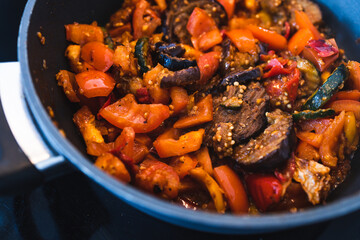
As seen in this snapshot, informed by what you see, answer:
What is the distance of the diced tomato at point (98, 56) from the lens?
253cm

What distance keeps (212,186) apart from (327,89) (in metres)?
1.20

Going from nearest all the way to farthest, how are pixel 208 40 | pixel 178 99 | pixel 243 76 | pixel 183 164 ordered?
pixel 183 164
pixel 178 99
pixel 243 76
pixel 208 40

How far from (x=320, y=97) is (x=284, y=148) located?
613 mm

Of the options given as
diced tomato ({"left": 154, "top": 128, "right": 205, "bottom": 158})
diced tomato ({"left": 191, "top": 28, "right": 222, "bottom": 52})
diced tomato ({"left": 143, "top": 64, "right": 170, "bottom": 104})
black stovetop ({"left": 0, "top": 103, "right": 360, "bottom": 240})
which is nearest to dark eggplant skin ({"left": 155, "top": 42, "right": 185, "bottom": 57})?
diced tomato ({"left": 143, "top": 64, "right": 170, "bottom": 104})

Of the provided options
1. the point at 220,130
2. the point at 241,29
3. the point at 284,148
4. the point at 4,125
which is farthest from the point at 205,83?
the point at 4,125

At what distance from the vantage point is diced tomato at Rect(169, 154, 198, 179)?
2.24 metres

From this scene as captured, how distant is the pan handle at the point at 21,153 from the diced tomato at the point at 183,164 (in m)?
0.75

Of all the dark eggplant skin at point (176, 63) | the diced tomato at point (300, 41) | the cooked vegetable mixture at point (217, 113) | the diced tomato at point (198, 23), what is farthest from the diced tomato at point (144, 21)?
the diced tomato at point (300, 41)

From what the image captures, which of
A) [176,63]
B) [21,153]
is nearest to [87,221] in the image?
[21,153]

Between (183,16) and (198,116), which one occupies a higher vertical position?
(183,16)

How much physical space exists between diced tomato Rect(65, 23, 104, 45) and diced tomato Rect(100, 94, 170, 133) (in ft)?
2.37

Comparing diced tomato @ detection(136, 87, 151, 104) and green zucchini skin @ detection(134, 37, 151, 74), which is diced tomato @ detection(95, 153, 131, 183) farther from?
green zucchini skin @ detection(134, 37, 151, 74)

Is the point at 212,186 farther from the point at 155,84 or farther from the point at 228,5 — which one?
the point at 228,5

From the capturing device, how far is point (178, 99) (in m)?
2.40
